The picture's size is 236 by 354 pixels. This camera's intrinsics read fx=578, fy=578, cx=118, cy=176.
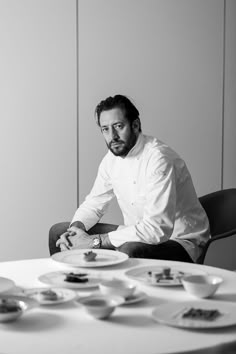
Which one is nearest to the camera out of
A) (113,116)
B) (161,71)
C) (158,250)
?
(158,250)

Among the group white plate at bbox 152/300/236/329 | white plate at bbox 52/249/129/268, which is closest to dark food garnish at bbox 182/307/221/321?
white plate at bbox 152/300/236/329

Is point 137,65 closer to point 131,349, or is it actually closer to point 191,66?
point 191,66

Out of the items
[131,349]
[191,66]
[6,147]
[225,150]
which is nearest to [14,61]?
[6,147]

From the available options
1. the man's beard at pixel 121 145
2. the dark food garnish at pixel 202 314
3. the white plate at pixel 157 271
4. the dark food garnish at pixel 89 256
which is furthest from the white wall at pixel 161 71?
the dark food garnish at pixel 202 314

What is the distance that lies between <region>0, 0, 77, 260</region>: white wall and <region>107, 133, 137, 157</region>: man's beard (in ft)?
3.33

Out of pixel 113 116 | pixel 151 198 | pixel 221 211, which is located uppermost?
pixel 113 116

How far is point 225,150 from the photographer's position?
434cm

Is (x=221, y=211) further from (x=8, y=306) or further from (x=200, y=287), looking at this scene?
(x=8, y=306)

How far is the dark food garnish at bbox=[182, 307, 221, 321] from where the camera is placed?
4.34ft

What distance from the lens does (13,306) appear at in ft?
4.51

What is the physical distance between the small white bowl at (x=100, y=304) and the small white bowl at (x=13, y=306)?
13 centimetres

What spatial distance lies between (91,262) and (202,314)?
0.70m

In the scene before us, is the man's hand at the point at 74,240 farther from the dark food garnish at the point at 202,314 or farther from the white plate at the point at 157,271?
the dark food garnish at the point at 202,314

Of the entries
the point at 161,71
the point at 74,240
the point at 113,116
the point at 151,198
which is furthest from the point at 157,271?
the point at 161,71
